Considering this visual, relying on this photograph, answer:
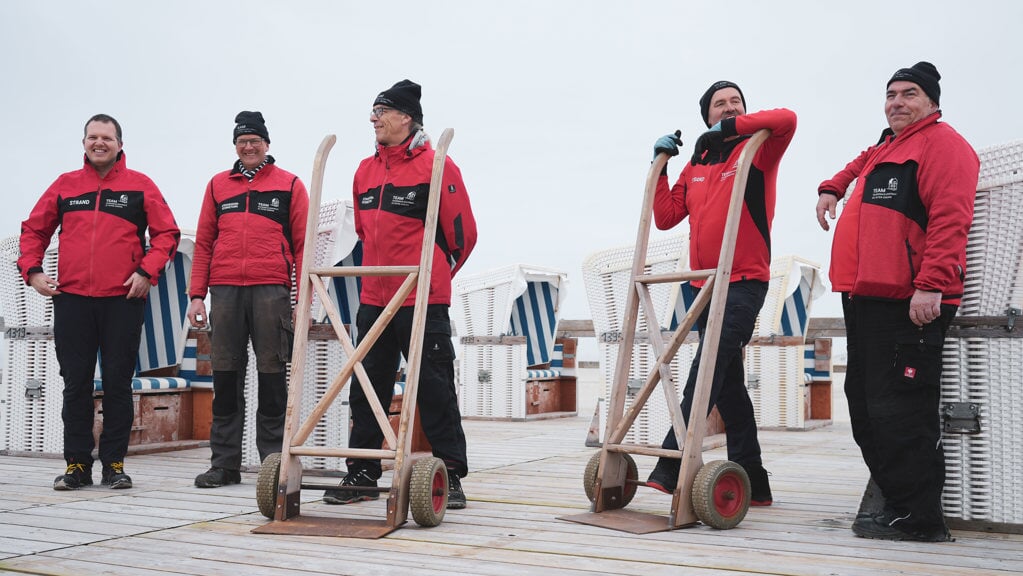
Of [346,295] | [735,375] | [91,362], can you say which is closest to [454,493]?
[735,375]

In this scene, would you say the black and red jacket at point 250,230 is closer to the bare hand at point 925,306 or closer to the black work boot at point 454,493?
the black work boot at point 454,493

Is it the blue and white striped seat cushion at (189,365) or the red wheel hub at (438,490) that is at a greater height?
the blue and white striped seat cushion at (189,365)

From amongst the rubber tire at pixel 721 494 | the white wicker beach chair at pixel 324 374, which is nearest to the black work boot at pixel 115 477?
the white wicker beach chair at pixel 324 374

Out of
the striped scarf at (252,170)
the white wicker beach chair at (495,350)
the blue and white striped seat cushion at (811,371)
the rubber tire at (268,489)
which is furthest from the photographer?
the white wicker beach chair at (495,350)

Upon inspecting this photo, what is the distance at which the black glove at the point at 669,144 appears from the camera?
4.02 meters

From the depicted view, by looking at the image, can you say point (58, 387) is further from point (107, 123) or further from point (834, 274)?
point (834, 274)

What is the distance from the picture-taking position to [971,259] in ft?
12.3

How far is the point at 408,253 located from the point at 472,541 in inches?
52.6

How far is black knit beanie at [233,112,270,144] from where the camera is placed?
198 inches

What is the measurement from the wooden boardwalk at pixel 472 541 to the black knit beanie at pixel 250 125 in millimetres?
1795

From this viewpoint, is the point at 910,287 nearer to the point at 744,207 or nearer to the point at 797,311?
the point at 744,207

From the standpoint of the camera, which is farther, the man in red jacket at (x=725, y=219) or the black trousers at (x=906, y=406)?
the man in red jacket at (x=725, y=219)

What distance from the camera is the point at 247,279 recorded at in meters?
4.93

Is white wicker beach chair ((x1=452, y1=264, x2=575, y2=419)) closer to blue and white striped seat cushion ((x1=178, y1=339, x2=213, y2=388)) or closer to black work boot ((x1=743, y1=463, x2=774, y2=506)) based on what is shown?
blue and white striped seat cushion ((x1=178, y1=339, x2=213, y2=388))
